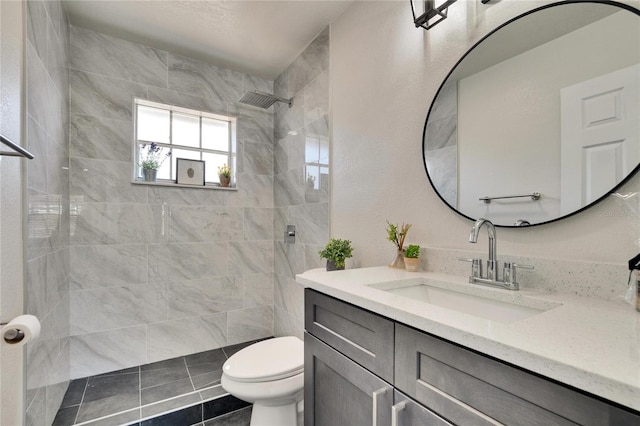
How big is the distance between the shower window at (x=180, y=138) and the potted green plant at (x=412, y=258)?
6.33 ft

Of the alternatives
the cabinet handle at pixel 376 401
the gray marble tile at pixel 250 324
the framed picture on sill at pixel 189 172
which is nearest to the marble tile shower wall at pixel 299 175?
the gray marble tile at pixel 250 324

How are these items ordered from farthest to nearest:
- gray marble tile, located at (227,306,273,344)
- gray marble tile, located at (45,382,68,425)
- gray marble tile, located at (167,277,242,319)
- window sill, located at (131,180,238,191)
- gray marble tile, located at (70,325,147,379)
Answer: gray marble tile, located at (227,306,273,344), gray marble tile, located at (167,277,242,319), window sill, located at (131,180,238,191), gray marble tile, located at (70,325,147,379), gray marble tile, located at (45,382,68,425)

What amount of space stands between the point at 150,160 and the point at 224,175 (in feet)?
1.92

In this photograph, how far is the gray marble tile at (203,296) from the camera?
7.97 feet

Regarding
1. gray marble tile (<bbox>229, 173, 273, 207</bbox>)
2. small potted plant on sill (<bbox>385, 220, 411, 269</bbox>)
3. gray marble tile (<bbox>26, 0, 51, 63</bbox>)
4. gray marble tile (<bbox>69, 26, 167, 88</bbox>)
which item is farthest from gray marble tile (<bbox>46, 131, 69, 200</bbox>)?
small potted plant on sill (<bbox>385, 220, 411, 269</bbox>)

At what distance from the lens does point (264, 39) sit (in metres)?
2.25

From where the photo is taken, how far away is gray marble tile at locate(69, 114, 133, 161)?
2.12m

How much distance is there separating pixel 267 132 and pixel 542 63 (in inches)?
89.5

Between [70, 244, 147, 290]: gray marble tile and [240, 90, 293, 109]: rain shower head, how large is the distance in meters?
1.44

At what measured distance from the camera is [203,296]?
8.34ft

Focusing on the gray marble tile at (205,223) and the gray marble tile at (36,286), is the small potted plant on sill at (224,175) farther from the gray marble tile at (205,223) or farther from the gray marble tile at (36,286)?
the gray marble tile at (36,286)

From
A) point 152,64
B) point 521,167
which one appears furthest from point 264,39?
point 521,167

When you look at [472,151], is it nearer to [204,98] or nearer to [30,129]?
[30,129]

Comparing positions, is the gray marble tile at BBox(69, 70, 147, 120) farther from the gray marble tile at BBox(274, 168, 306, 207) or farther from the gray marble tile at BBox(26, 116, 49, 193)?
the gray marble tile at BBox(274, 168, 306, 207)
